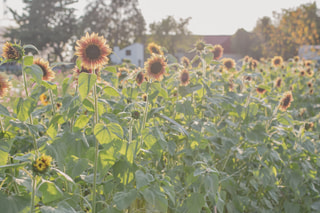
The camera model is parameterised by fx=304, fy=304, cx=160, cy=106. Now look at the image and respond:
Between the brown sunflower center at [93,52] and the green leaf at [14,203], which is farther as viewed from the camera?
A: the brown sunflower center at [93,52]

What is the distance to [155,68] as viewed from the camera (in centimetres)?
156

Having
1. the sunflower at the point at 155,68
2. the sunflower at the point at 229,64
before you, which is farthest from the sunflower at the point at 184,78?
the sunflower at the point at 229,64

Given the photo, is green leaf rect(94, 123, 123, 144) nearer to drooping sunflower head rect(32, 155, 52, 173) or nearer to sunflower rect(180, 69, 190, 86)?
drooping sunflower head rect(32, 155, 52, 173)

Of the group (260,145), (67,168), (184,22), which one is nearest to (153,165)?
(260,145)

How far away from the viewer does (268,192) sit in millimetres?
2547

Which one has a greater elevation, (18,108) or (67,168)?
(18,108)

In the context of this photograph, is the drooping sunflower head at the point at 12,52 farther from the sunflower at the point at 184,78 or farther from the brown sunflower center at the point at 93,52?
the sunflower at the point at 184,78

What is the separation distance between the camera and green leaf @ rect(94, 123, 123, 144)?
1142 millimetres

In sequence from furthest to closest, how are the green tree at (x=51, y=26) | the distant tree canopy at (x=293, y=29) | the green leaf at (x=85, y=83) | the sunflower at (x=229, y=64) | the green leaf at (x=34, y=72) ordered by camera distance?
the distant tree canopy at (x=293, y=29)
the sunflower at (x=229, y=64)
the green tree at (x=51, y=26)
the green leaf at (x=34, y=72)
the green leaf at (x=85, y=83)

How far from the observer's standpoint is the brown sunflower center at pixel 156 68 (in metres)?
1.56

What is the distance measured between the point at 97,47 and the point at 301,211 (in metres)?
2.33

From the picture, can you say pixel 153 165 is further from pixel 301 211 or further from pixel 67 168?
pixel 301 211

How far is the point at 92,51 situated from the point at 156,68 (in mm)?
419

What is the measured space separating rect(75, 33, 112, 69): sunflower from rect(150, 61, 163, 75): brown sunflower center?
37cm
